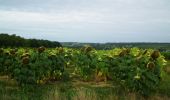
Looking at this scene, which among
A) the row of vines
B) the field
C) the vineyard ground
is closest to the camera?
the vineyard ground

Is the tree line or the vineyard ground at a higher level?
the tree line

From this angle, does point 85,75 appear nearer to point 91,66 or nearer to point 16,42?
point 91,66

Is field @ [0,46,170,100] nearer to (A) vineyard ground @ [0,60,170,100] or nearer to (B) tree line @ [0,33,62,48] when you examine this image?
(A) vineyard ground @ [0,60,170,100]

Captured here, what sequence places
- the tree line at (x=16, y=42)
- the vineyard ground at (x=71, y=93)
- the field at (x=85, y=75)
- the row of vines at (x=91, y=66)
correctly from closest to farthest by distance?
the vineyard ground at (x=71, y=93), the field at (x=85, y=75), the row of vines at (x=91, y=66), the tree line at (x=16, y=42)

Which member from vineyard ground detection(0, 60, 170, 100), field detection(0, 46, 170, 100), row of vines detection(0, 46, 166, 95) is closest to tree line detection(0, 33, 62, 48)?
row of vines detection(0, 46, 166, 95)

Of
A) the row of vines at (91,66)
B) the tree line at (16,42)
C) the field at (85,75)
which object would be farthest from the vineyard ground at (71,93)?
the tree line at (16,42)

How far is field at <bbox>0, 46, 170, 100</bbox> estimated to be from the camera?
39.8 ft

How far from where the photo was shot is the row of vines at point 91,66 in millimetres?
12336

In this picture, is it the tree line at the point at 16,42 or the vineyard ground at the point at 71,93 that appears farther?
the tree line at the point at 16,42

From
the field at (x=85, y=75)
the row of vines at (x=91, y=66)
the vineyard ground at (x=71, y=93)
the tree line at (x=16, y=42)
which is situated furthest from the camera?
the tree line at (x=16, y=42)

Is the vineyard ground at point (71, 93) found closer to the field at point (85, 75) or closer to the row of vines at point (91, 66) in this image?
the field at point (85, 75)

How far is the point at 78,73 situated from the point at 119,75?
5.10m

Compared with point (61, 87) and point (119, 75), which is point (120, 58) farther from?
point (61, 87)

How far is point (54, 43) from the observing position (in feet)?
187
